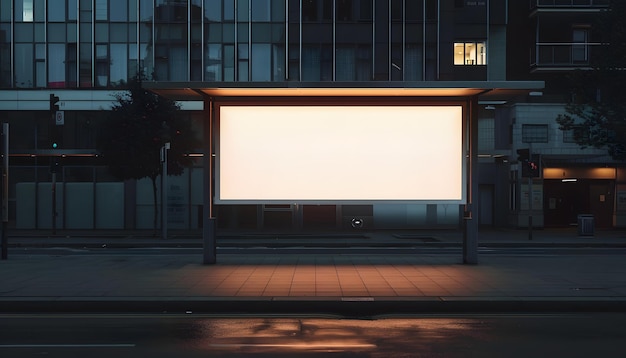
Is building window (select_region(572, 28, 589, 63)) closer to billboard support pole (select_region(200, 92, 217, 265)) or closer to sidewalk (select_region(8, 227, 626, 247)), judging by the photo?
sidewalk (select_region(8, 227, 626, 247))

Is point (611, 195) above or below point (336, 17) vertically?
below

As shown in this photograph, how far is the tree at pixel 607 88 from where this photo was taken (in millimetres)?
28594

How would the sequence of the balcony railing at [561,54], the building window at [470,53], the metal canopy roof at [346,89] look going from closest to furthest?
the metal canopy roof at [346,89] → the balcony railing at [561,54] → the building window at [470,53]

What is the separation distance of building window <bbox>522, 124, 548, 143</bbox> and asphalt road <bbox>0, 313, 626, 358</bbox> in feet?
86.4

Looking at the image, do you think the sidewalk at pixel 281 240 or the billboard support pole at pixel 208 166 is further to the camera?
the sidewalk at pixel 281 240

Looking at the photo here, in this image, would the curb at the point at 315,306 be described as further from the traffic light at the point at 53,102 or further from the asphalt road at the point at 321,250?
the traffic light at the point at 53,102

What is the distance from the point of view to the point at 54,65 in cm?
3522

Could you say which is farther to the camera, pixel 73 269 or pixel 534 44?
pixel 534 44

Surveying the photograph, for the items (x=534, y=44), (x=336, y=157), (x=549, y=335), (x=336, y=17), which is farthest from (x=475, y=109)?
(x=534, y=44)

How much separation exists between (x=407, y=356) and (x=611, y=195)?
3158cm

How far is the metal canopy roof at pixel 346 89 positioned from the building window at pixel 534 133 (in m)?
21.8

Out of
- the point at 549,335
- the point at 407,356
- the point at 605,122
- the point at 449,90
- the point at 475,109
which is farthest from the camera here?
the point at 605,122

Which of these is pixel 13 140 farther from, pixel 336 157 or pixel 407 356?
pixel 407 356

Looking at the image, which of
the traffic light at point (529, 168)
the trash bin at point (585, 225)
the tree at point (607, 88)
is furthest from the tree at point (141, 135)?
the tree at point (607, 88)
